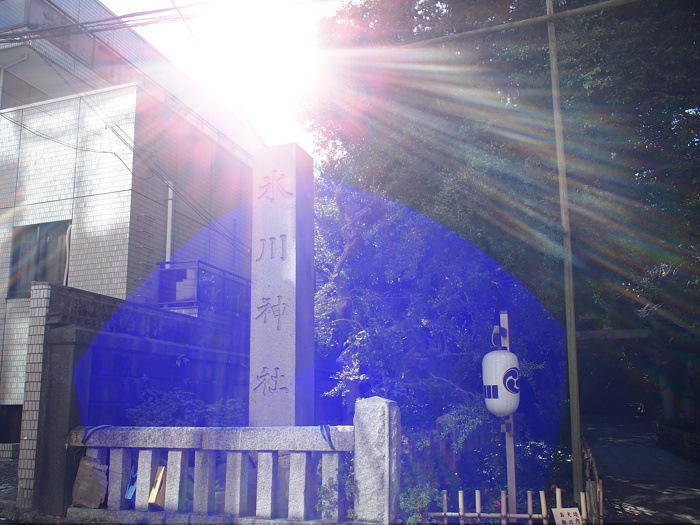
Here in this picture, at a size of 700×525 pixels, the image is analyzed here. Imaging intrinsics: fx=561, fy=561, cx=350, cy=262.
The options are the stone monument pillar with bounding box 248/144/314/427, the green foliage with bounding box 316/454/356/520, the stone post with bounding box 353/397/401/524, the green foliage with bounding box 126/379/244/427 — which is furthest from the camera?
the green foliage with bounding box 126/379/244/427

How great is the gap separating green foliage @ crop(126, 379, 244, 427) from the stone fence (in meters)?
1.45

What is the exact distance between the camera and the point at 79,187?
47.7ft

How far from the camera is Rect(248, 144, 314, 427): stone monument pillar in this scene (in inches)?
305

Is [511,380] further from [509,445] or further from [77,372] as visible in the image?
[77,372]

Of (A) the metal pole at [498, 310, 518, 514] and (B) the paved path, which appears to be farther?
(B) the paved path

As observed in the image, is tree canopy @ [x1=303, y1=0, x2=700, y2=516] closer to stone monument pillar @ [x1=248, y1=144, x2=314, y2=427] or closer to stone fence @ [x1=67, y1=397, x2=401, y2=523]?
stone monument pillar @ [x1=248, y1=144, x2=314, y2=427]

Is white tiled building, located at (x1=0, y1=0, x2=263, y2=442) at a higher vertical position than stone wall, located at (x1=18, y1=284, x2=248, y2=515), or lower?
higher

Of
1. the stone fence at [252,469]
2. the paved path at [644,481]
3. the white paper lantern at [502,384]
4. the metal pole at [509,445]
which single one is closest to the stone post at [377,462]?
the stone fence at [252,469]

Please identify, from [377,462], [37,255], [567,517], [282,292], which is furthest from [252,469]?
[37,255]

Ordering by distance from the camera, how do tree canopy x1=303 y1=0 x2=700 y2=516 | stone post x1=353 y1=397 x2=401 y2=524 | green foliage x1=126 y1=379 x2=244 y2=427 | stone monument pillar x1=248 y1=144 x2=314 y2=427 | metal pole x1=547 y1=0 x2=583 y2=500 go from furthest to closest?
tree canopy x1=303 y1=0 x2=700 y2=516 → metal pole x1=547 y1=0 x2=583 y2=500 → green foliage x1=126 y1=379 x2=244 y2=427 → stone monument pillar x1=248 y1=144 x2=314 y2=427 → stone post x1=353 y1=397 x2=401 y2=524

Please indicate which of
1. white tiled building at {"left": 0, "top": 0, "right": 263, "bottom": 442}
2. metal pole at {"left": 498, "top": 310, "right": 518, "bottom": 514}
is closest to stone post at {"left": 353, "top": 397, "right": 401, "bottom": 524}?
metal pole at {"left": 498, "top": 310, "right": 518, "bottom": 514}

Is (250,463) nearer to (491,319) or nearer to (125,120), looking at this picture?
(491,319)

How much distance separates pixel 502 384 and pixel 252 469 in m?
4.33

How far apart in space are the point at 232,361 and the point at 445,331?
18.1 feet
